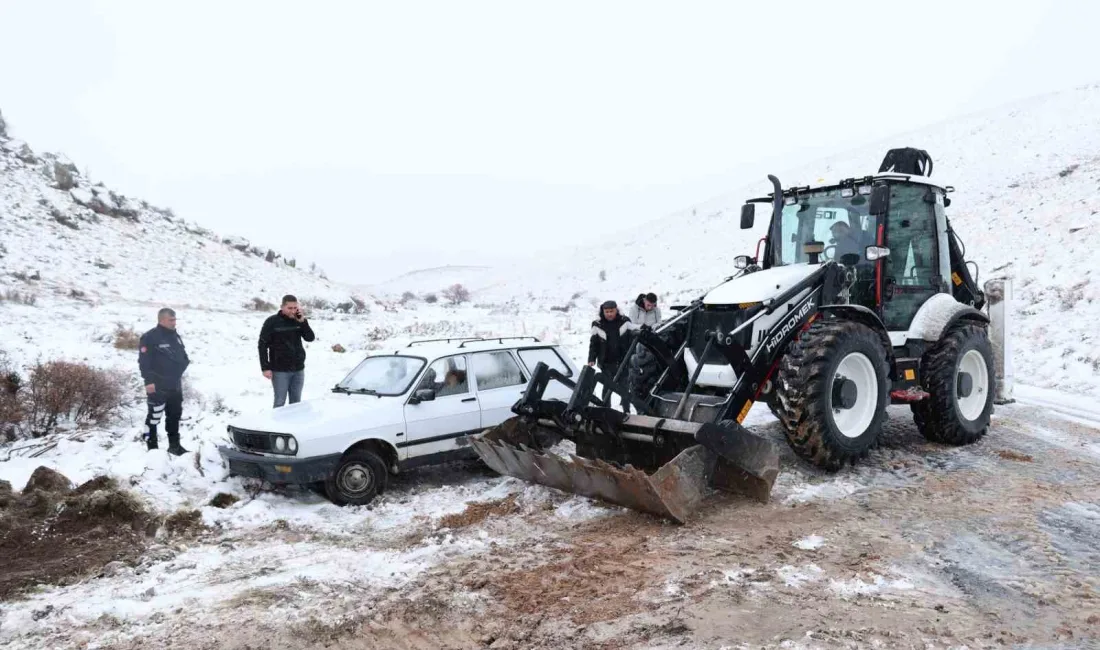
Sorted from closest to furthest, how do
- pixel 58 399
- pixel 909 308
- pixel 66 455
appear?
pixel 66 455 < pixel 909 308 < pixel 58 399

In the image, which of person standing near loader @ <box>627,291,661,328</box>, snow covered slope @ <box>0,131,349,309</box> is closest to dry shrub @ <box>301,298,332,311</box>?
snow covered slope @ <box>0,131,349,309</box>

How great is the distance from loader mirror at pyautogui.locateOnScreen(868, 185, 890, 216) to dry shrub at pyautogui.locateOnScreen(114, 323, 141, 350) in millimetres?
11284

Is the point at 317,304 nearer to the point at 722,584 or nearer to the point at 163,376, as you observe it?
the point at 163,376

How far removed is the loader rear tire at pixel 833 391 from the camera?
246 inches

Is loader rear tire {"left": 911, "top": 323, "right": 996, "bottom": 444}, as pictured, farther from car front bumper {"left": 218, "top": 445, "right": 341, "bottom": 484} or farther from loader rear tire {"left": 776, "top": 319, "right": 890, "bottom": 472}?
car front bumper {"left": 218, "top": 445, "right": 341, "bottom": 484}

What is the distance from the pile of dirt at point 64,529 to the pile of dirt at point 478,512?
2272 mm

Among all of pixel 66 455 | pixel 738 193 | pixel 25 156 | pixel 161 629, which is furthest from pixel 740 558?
pixel 738 193

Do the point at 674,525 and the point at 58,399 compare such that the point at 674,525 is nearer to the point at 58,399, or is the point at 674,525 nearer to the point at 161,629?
the point at 161,629

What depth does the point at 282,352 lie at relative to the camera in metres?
8.37

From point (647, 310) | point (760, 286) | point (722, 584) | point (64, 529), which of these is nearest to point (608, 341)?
point (647, 310)

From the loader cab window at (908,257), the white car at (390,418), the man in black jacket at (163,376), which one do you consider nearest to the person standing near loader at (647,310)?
the white car at (390,418)

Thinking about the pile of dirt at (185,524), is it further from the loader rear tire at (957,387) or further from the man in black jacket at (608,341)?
the loader rear tire at (957,387)

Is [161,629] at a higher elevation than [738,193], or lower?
lower

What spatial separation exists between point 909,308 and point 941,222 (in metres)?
1.09
